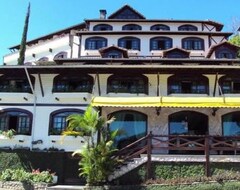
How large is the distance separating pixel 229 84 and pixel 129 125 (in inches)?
304

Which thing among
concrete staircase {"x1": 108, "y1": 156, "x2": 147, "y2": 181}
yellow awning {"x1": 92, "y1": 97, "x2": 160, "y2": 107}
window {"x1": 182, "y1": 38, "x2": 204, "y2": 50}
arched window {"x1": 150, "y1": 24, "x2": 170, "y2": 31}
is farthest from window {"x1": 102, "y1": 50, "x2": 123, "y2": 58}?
concrete staircase {"x1": 108, "y1": 156, "x2": 147, "y2": 181}

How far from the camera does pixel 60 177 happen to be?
2372 centimetres

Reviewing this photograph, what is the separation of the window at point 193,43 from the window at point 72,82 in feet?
66.0

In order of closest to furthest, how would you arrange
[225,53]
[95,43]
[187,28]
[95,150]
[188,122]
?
[95,150] → [188,122] → [225,53] → [95,43] → [187,28]

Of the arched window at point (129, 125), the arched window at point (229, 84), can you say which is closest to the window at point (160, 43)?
the arched window at point (229, 84)

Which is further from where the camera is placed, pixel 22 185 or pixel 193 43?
pixel 193 43

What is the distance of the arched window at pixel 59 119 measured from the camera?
84.9 feet

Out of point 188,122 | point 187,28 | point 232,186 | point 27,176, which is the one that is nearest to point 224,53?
point 187,28

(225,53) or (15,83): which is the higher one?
(225,53)

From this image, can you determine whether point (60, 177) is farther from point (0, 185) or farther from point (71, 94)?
point (71, 94)

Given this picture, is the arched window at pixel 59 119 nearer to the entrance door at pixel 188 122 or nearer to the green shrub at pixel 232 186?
the entrance door at pixel 188 122

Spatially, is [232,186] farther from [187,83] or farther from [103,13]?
[103,13]

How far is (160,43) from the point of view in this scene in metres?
43.7

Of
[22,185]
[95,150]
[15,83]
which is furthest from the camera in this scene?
[15,83]
